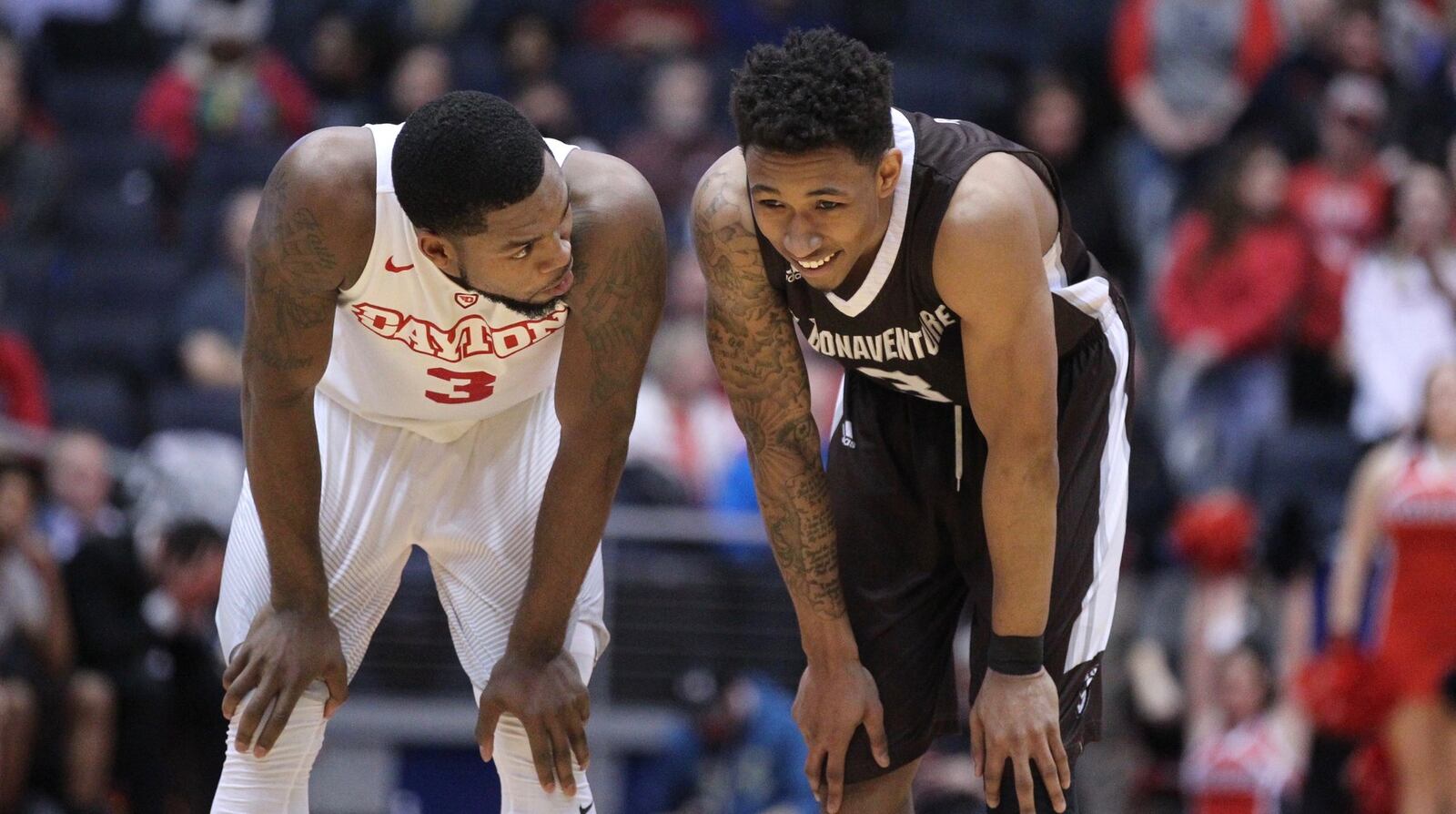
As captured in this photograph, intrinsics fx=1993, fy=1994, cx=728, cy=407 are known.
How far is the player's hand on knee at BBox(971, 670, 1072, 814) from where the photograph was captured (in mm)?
4574

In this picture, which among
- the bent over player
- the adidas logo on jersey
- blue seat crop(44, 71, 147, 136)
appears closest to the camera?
the bent over player

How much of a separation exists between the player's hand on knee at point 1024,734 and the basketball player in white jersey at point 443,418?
3.12 feet

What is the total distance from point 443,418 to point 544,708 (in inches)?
29.8

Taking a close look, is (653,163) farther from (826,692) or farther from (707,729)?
(826,692)

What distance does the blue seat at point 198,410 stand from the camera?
372 inches

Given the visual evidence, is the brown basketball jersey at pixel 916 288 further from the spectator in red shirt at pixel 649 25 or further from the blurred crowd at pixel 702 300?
the spectator in red shirt at pixel 649 25

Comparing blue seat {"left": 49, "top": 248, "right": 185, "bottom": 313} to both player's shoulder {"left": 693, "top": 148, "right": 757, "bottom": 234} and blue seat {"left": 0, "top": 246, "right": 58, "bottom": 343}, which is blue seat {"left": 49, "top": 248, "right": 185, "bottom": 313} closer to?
blue seat {"left": 0, "top": 246, "right": 58, "bottom": 343}

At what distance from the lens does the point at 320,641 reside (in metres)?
4.66

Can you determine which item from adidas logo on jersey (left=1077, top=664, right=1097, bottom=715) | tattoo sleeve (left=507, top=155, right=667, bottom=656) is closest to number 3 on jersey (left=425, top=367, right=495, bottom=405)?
tattoo sleeve (left=507, top=155, right=667, bottom=656)

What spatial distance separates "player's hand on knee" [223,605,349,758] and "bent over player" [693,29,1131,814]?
1103mm

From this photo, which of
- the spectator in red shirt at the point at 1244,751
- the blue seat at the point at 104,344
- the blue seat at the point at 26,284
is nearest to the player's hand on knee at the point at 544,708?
the spectator in red shirt at the point at 1244,751

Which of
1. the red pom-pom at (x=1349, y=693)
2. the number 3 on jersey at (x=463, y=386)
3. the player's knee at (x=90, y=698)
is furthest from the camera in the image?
the player's knee at (x=90, y=698)

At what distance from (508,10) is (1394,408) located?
5888 millimetres

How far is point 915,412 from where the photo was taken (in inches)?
193
